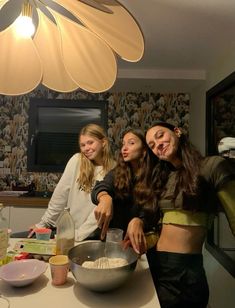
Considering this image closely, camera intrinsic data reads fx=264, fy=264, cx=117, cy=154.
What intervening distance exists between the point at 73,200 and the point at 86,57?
1.09 meters

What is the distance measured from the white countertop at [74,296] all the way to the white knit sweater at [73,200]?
2.32 ft

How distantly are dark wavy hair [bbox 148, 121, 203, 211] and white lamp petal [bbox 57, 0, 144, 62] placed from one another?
0.51 m

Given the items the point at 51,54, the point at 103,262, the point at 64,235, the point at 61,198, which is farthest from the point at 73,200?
the point at 51,54

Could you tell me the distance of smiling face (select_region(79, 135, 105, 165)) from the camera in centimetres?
184

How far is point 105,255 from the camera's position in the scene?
1.19 metres

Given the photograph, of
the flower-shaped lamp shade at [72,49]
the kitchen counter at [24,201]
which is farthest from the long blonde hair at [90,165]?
the kitchen counter at [24,201]

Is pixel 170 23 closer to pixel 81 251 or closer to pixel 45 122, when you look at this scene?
pixel 81 251

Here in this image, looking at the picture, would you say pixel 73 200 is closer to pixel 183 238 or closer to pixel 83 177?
pixel 83 177

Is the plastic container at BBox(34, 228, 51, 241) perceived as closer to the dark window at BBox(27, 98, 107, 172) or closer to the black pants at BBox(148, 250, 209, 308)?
the black pants at BBox(148, 250, 209, 308)

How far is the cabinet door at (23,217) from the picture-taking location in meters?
3.08

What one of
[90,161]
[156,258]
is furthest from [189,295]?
[90,161]

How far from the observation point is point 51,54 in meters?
1.17

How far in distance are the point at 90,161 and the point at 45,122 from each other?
200 cm

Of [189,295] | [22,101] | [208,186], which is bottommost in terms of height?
[189,295]
